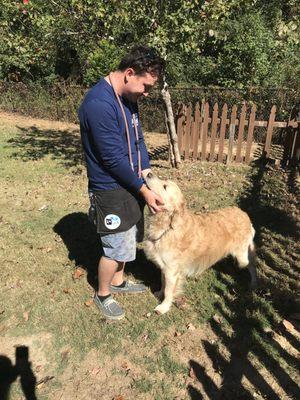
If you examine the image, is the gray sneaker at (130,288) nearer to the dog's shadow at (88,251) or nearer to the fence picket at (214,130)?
the dog's shadow at (88,251)

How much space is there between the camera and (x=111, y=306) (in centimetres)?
389

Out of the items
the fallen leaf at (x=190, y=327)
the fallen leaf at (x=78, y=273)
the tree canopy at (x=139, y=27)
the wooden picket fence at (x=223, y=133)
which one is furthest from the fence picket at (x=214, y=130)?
the fallen leaf at (x=190, y=327)

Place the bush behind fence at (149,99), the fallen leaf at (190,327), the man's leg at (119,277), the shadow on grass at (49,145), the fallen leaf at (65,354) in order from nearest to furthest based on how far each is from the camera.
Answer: the fallen leaf at (65,354), the fallen leaf at (190,327), the man's leg at (119,277), the shadow on grass at (49,145), the bush behind fence at (149,99)

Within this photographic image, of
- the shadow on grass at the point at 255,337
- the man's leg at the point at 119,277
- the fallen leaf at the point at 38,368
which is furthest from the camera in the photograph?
the man's leg at the point at 119,277

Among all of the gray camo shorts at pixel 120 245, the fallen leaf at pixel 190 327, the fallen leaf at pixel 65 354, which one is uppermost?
A: the gray camo shorts at pixel 120 245

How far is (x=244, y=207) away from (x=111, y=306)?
3.40 meters

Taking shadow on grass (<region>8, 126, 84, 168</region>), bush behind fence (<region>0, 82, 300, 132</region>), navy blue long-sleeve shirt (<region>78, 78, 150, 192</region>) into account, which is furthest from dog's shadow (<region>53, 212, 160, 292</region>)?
bush behind fence (<region>0, 82, 300, 132</region>)

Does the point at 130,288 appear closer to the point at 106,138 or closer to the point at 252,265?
the point at 252,265

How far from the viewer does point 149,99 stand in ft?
41.5

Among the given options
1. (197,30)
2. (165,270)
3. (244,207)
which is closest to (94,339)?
(165,270)

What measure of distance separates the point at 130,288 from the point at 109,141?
6.64 feet

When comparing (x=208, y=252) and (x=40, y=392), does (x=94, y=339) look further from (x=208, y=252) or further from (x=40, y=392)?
(x=208, y=252)

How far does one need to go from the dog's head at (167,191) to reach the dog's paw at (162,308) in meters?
1.13

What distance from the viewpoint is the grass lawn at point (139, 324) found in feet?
10.3
